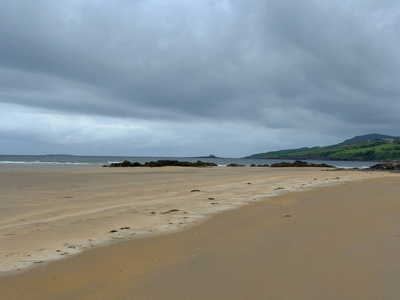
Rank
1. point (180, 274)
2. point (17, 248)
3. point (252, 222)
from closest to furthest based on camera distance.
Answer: point (180, 274) → point (17, 248) → point (252, 222)

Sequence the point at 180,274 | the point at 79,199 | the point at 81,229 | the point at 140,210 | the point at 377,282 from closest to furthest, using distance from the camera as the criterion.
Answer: the point at 377,282
the point at 180,274
the point at 81,229
the point at 140,210
the point at 79,199

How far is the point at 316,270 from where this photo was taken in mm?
3975

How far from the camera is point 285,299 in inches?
126

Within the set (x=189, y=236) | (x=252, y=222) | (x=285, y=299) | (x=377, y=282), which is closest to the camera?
(x=285, y=299)

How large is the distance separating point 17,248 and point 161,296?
9.65 ft

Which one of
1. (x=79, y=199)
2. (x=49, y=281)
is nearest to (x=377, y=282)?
(x=49, y=281)

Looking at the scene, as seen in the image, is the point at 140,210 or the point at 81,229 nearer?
the point at 81,229

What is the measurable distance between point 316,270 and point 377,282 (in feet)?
2.21

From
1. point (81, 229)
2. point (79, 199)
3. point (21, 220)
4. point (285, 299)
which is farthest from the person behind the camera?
point (79, 199)

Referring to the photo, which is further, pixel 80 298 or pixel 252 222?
pixel 252 222

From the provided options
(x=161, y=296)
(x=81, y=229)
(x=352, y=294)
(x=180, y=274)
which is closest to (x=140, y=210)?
(x=81, y=229)

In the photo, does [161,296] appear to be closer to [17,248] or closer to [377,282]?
[377,282]

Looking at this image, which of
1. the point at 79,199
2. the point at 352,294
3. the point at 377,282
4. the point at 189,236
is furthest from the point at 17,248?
the point at 79,199

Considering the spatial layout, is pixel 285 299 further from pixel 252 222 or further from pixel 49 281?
pixel 252 222
